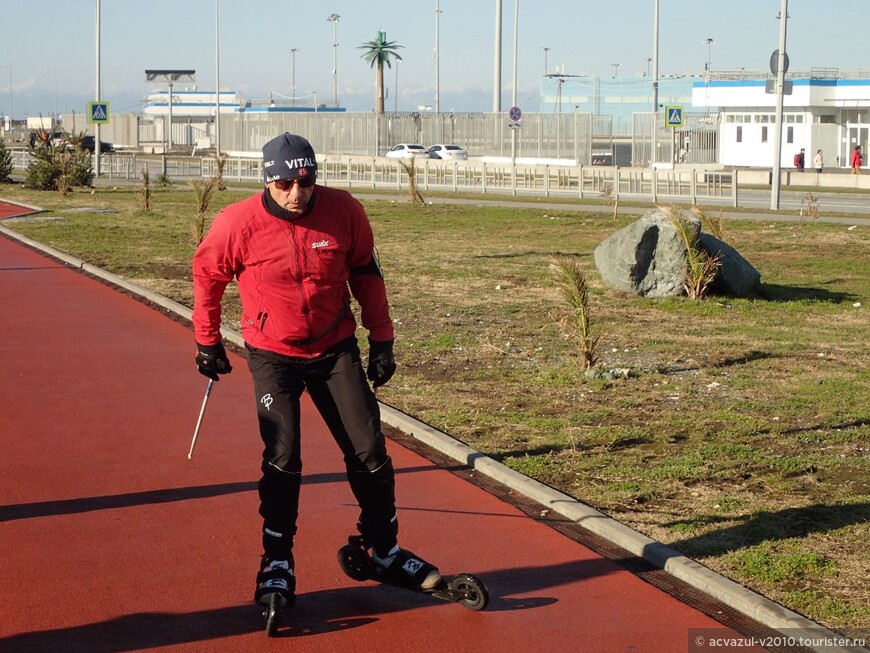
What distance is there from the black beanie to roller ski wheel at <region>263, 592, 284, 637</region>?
1671mm

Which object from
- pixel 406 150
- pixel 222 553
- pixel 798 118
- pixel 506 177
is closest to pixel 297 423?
pixel 222 553

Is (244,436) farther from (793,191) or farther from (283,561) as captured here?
(793,191)

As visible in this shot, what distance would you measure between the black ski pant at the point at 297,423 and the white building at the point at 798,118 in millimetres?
57586

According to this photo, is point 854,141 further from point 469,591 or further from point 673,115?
point 469,591

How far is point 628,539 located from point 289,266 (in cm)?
230

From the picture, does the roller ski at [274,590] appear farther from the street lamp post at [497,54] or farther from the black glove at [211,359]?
the street lamp post at [497,54]

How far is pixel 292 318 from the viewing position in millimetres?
5199

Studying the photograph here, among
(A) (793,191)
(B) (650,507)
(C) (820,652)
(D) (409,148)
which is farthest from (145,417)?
(D) (409,148)

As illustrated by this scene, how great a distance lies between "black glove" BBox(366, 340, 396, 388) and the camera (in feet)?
17.9

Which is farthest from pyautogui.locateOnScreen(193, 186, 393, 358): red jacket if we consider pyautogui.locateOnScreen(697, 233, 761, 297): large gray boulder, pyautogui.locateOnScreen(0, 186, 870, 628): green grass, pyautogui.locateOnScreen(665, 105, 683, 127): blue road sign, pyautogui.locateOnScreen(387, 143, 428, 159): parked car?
pyautogui.locateOnScreen(387, 143, 428, 159): parked car

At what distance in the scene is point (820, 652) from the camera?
492 centimetres

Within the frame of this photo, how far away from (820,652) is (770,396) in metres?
5.05

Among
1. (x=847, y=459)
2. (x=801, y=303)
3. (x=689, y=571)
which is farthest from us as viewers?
(x=801, y=303)

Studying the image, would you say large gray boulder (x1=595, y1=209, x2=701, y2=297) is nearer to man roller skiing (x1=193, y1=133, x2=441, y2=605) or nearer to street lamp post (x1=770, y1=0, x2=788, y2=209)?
man roller skiing (x1=193, y1=133, x2=441, y2=605)
